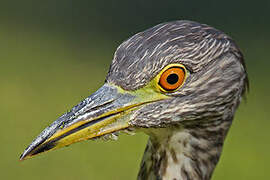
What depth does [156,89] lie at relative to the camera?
10.4 feet

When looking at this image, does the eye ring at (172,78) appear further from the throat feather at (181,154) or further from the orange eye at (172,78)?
the throat feather at (181,154)

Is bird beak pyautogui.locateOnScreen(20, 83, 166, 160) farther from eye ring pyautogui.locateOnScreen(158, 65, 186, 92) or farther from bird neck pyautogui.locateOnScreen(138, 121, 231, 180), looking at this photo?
bird neck pyautogui.locateOnScreen(138, 121, 231, 180)

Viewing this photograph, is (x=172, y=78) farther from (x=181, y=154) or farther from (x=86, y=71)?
(x=86, y=71)

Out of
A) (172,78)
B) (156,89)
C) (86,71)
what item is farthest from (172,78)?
(86,71)

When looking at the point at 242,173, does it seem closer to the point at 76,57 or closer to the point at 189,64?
the point at 76,57

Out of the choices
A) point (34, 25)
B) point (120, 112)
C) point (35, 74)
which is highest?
point (34, 25)

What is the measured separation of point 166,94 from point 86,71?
445cm

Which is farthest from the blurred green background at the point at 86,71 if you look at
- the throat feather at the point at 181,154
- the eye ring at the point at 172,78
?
the eye ring at the point at 172,78

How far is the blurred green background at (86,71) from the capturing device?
6465 mm

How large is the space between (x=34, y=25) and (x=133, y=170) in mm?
3053

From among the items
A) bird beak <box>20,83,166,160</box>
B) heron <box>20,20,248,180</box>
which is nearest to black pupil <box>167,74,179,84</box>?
heron <box>20,20,248,180</box>

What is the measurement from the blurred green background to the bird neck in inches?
113
